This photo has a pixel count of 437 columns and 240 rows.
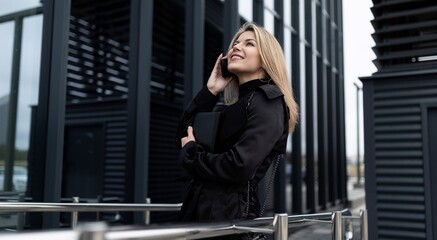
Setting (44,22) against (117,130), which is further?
(117,130)

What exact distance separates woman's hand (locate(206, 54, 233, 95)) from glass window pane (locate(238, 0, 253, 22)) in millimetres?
5456

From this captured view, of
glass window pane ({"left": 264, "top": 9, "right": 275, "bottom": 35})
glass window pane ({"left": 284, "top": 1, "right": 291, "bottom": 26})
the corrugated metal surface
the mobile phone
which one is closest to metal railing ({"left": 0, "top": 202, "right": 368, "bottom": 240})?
the mobile phone

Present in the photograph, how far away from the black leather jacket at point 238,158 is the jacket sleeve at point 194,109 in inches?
7.7

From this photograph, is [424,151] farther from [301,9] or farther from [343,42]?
[343,42]

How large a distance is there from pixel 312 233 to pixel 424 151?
286 centimetres

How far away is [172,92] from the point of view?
10562 millimetres

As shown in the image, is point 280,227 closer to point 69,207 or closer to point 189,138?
point 189,138

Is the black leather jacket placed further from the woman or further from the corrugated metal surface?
the corrugated metal surface

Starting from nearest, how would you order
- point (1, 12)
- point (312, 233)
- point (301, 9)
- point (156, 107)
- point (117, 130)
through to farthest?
point (312, 233) → point (1, 12) → point (117, 130) → point (156, 107) → point (301, 9)

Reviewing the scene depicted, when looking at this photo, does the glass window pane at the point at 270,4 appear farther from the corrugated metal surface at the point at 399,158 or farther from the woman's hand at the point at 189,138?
the woman's hand at the point at 189,138

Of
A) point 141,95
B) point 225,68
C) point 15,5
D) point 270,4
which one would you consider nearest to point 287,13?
point 270,4

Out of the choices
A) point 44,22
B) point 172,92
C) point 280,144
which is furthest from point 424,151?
point 172,92

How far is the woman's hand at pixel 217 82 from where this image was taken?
203 centimetres

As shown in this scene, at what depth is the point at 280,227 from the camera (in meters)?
1.76
